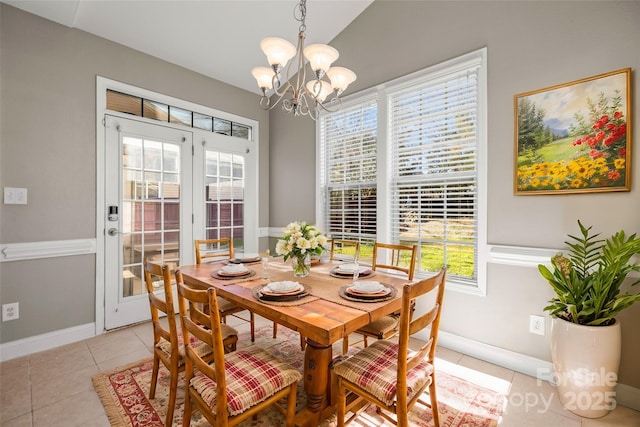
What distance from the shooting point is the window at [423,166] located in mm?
2492

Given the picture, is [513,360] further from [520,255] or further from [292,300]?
[292,300]

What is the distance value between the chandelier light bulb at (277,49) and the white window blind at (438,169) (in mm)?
1498

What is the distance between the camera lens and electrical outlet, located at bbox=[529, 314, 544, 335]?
213 centimetres

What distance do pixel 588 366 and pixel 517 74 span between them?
2030 mm

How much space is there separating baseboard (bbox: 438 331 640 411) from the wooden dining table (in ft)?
3.68

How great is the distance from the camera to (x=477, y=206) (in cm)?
245

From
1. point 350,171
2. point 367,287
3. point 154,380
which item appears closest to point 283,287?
point 367,287

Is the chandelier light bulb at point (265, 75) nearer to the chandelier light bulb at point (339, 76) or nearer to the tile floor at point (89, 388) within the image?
the chandelier light bulb at point (339, 76)

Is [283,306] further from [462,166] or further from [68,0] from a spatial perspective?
[68,0]

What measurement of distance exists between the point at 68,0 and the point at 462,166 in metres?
3.55

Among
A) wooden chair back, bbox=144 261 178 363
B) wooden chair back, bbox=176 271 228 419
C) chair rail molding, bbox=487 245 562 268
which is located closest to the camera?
wooden chair back, bbox=176 271 228 419

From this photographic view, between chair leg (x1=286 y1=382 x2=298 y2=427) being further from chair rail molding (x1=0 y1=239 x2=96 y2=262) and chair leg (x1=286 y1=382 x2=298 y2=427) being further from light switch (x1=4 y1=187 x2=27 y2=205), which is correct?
light switch (x1=4 y1=187 x2=27 y2=205)

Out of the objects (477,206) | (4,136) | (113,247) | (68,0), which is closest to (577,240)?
(477,206)

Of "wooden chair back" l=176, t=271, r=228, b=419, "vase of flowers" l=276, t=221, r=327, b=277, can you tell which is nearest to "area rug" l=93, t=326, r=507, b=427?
"wooden chair back" l=176, t=271, r=228, b=419
